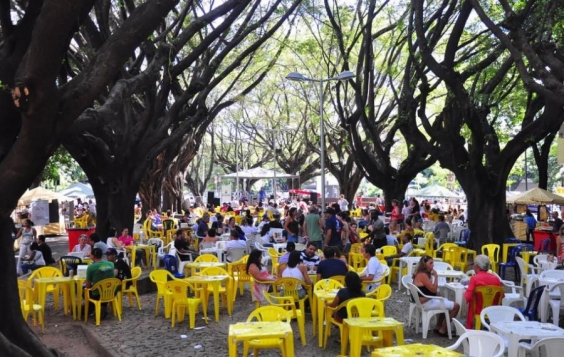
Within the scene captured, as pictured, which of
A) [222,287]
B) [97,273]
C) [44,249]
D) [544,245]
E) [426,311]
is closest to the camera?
[426,311]

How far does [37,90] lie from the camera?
5457mm

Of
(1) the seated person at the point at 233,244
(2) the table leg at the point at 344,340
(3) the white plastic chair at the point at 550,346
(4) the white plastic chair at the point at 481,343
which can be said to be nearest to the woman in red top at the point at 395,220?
(1) the seated person at the point at 233,244

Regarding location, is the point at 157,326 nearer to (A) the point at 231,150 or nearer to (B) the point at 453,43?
(B) the point at 453,43

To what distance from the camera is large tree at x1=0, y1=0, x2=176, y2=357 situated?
17.3ft

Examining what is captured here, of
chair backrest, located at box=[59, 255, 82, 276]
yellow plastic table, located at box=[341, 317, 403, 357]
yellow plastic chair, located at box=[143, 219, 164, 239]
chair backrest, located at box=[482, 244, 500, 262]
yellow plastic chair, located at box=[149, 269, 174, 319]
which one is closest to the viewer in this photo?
yellow plastic table, located at box=[341, 317, 403, 357]

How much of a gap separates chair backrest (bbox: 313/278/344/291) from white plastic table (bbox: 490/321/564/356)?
2.80 meters

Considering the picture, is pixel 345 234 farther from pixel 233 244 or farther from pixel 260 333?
pixel 260 333

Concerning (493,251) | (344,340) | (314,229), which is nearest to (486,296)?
(344,340)

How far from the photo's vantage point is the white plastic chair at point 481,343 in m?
6.07

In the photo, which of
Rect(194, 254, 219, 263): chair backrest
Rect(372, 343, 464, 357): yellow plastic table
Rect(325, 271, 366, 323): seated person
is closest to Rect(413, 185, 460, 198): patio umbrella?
Rect(194, 254, 219, 263): chair backrest

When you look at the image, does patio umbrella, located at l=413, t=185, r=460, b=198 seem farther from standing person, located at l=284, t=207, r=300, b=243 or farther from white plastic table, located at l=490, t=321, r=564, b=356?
white plastic table, located at l=490, t=321, r=564, b=356

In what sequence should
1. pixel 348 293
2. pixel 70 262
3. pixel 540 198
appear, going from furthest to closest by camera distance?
pixel 540 198 → pixel 70 262 → pixel 348 293

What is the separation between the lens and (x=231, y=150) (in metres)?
53.3

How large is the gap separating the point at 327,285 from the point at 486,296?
7.34 feet
